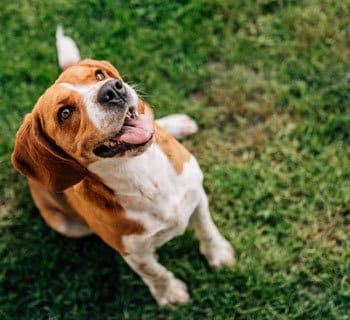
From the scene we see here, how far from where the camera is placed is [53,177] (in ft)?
11.8

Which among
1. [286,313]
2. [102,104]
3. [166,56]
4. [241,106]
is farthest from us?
[166,56]

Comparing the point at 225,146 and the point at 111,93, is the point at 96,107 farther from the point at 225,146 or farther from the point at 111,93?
the point at 225,146

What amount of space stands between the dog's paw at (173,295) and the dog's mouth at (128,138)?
146 cm

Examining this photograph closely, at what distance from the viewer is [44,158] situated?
11.6 ft

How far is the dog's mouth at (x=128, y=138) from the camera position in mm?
3383

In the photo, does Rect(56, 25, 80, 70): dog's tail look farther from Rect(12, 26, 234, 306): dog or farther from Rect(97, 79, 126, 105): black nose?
Rect(97, 79, 126, 105): black nose

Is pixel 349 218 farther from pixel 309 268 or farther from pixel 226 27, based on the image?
pixel 226 27

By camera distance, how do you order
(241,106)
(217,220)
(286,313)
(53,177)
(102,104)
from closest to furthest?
(102,104), (53,177), (286,313), (217,220), (241,106)

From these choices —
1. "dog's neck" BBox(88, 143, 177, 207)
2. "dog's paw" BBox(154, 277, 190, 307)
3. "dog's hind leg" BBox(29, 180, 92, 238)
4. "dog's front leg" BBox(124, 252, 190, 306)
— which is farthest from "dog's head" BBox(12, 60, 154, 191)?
"dog's paw" BBox(154, 277, 190, 307)

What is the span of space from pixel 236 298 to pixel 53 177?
5.45ft

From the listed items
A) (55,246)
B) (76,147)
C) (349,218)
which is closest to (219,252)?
(349,218)

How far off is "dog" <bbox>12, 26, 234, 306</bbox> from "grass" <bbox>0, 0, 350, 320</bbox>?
524mm

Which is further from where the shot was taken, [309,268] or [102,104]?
[309,268]

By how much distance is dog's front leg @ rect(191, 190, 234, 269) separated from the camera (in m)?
4.48
